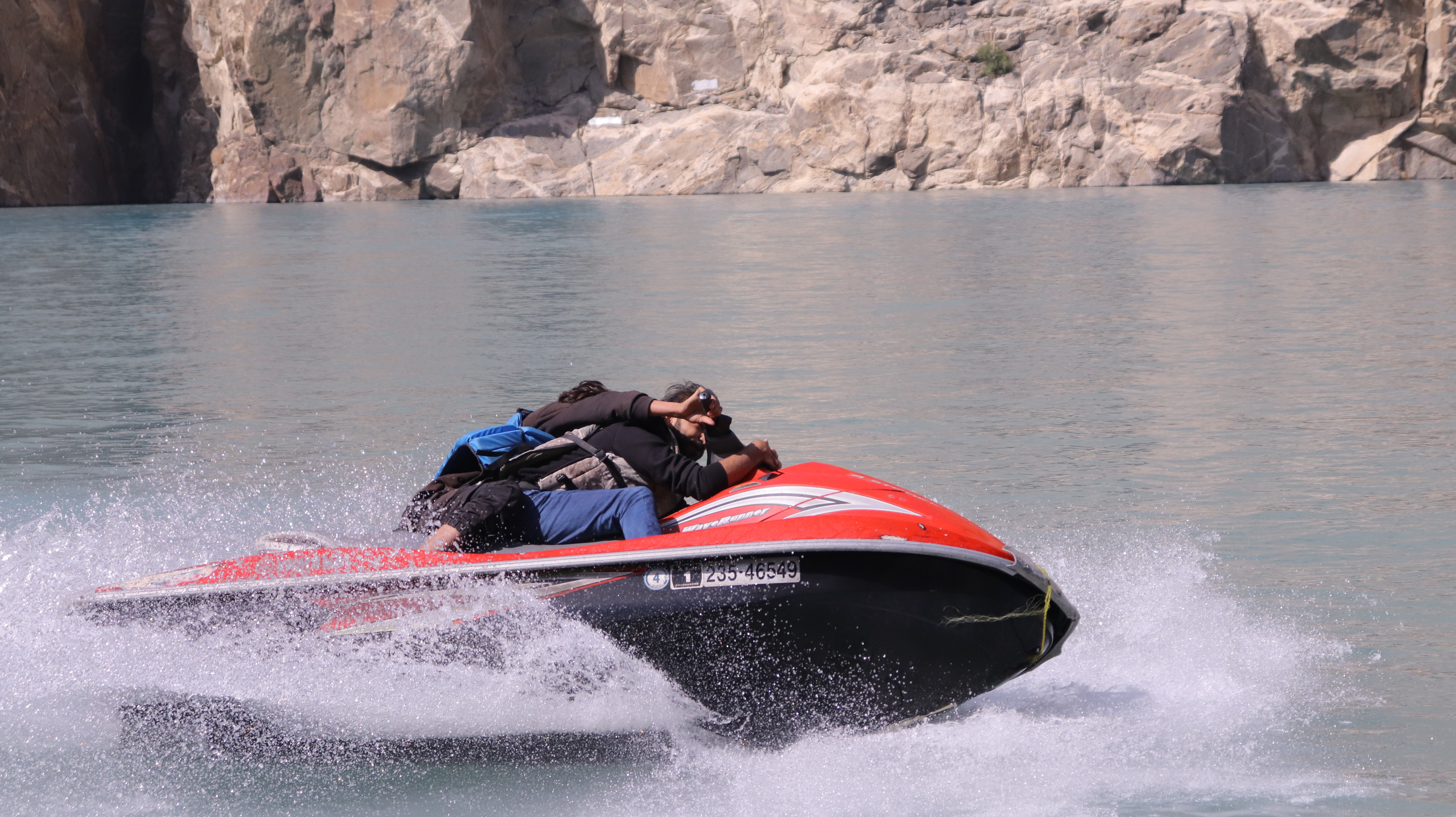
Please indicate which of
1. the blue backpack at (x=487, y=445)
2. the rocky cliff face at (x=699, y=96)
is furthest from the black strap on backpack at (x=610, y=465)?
the rocky cliff face at (x=699, y=96)

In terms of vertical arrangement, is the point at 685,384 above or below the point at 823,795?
above

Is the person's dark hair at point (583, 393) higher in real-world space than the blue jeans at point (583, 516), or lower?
higher

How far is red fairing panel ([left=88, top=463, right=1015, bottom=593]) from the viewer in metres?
4.08

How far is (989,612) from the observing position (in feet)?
13.8

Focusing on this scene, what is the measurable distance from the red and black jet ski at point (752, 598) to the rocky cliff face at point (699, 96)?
40.3 meters

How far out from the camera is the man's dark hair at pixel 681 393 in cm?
467

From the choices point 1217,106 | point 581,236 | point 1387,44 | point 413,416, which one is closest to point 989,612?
point 413,416

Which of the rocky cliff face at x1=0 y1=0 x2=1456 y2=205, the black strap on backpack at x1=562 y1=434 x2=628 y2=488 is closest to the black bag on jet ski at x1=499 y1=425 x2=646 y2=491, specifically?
the black strap on backpack at x1=562 y1=434 x2=628 y2=488

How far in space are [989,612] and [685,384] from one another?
50.8 inches

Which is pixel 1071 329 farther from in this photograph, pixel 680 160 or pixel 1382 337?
pixel 680 160

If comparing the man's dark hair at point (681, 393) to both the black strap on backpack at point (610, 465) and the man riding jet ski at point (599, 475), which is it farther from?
the black strap on backpack at point (610, 465)

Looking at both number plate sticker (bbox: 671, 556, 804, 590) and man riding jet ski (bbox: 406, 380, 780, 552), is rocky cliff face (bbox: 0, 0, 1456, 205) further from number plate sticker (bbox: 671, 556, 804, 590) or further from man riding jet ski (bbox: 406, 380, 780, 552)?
number plate sticker (bbox: 671, 556, 804, 590)

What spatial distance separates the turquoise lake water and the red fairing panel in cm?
22

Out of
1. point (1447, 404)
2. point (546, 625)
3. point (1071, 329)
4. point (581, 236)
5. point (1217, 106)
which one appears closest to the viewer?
point (546, 625)
